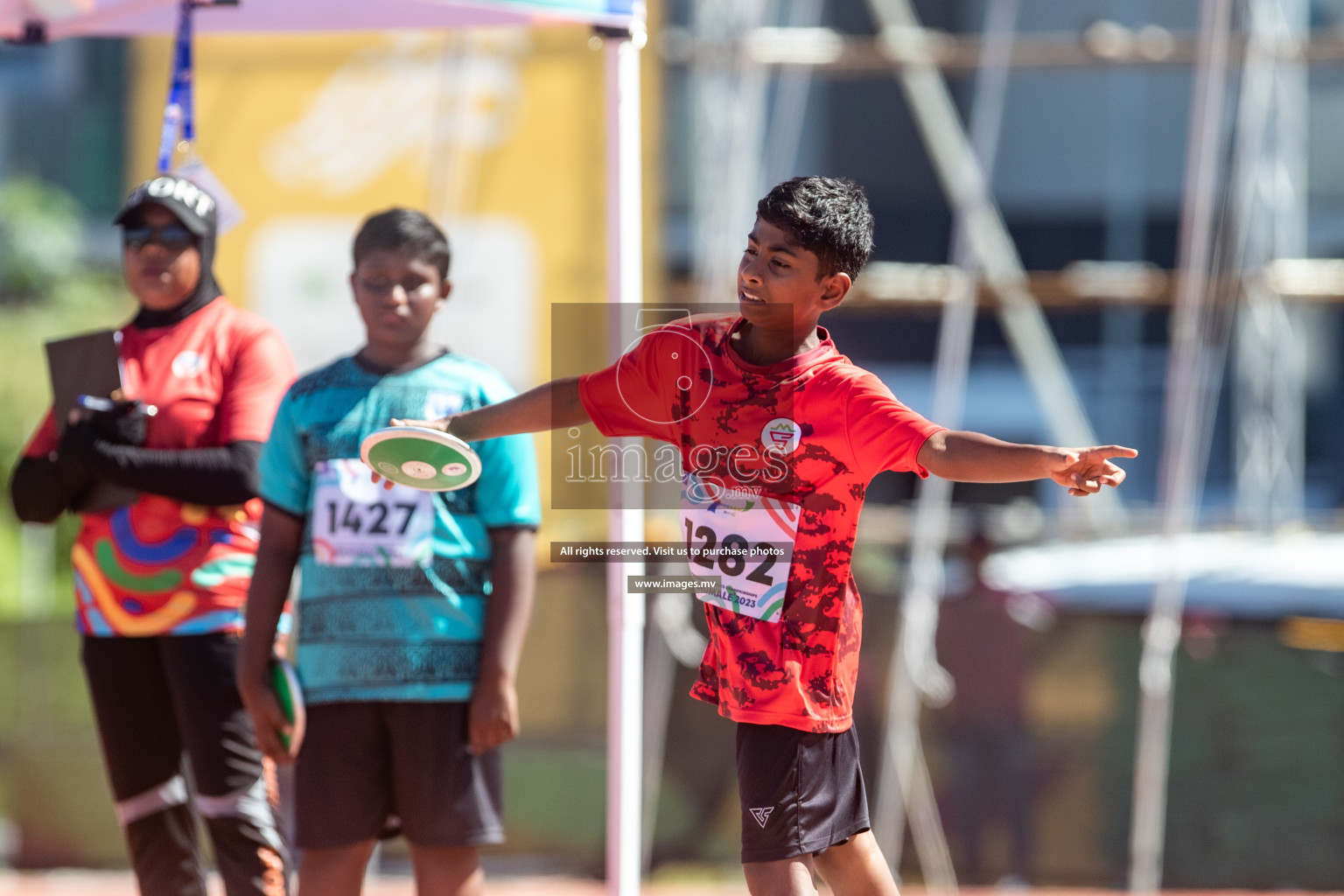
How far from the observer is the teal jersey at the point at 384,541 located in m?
2.52

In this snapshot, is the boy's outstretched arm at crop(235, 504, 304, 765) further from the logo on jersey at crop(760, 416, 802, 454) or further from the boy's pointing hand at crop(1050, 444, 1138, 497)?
the boy's pointing hand at crop(1050, 444, 1138, 497)

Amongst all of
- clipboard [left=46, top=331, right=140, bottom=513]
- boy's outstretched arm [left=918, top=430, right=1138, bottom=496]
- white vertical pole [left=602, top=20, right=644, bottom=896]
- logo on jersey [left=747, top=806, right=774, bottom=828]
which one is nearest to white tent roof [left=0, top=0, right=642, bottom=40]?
white vertical pole [left=602, top=20, right=644, bottom=896]

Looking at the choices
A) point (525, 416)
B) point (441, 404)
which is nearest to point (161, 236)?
point (441, 404)

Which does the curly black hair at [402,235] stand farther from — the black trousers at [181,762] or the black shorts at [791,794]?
the black shorts at [791,794]

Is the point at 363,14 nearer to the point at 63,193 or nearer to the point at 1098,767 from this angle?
the point at 1098,767

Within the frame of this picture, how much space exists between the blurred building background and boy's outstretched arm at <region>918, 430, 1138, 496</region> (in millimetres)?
1486

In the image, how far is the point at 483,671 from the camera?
8.23 feet

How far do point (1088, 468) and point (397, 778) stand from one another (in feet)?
4.42

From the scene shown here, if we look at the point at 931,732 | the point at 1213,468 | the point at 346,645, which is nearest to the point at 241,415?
the point at 346,645

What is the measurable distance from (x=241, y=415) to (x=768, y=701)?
1239 millimetres

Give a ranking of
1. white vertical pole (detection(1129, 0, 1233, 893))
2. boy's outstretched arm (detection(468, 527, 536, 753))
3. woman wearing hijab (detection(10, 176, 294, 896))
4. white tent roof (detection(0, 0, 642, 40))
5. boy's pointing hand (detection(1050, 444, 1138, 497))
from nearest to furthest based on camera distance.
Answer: boy's pointing hand (detection(1050, 444, 1138, 497)), boy's outstretched arm (detection(468, 527, 536, 753)), woman wearing hijab (detection(10, 176, 294, 896)), white tent roof (detection(0, 0, 642, 40)), white vertical pole (detection(1129, 0, 1233, 893))

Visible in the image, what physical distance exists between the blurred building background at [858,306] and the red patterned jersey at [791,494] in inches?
46.6

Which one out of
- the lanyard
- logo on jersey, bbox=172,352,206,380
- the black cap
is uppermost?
the lanyard

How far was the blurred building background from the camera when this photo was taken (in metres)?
5.31
